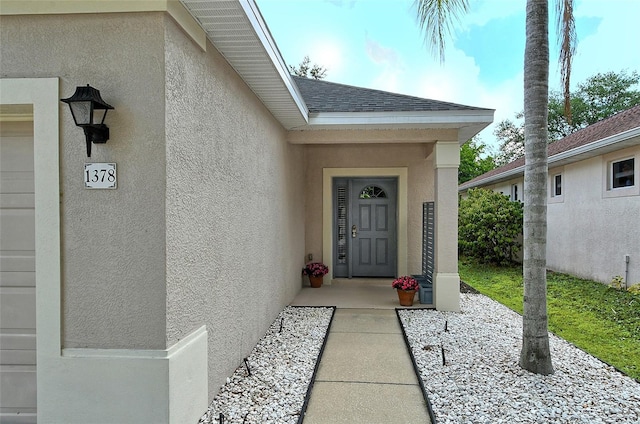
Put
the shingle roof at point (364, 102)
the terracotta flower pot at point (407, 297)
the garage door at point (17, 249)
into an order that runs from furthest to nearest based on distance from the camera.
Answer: the terracotta flower pot at point (407, 297) < the shingle roof at point (364, 102) < the garage door at point (17, 249)

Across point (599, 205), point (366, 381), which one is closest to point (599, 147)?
point (599, 205)

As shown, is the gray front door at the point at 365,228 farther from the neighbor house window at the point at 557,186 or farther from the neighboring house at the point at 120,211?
the neighbor house window at the point at 557,186

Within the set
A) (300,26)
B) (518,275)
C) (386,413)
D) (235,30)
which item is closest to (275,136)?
(235,30)

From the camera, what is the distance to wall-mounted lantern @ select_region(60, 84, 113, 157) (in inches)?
83.1

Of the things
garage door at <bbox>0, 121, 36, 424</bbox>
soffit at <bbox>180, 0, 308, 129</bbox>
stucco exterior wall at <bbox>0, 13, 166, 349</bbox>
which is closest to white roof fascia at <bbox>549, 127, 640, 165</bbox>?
soffit at <bbox>180, 0, 308, 129</bbox>

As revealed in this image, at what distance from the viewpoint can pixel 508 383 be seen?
3.28 metres

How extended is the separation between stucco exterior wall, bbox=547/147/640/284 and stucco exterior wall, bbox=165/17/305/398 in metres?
6.90

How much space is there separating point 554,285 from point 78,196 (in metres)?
8.96

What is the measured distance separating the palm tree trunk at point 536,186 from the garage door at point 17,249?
3984mm

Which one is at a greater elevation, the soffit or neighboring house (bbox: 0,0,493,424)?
the soffit

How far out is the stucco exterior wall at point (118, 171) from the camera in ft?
7.43

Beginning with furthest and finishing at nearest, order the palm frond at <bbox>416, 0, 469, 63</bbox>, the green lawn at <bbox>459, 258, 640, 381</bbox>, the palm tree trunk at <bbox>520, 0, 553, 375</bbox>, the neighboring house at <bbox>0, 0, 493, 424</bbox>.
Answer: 1. the green lawn at <bbox>459, 258, 640, 381</bbox>
2. the palm frond at <bbox>416, 0, 469, 63</bbox>
3. the palm tree trunk at <bbox>520, 0, 553, 375</bbox>
4. the neighboring house at <bbox>0, 0, 493, 424</bbox>

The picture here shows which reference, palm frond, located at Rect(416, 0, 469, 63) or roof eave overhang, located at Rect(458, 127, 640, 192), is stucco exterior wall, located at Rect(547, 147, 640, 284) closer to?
roof eave overhang, located at Rect(458, 127, 640, 192)

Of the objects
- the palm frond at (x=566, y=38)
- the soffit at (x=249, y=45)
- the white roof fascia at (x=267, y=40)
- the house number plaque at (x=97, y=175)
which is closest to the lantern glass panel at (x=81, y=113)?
the house number plaque at (x=97, y=175)
